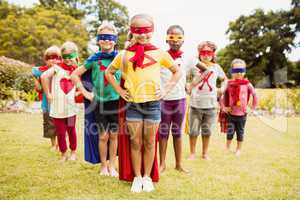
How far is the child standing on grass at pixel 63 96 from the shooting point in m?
5.01

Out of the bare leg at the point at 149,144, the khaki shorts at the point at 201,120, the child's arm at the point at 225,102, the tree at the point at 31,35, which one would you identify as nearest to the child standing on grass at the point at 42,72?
the bare leg at the point at 149,144

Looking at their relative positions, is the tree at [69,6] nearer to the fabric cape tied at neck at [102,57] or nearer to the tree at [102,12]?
the tree at [102,12]

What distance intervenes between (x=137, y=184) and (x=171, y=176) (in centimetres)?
71

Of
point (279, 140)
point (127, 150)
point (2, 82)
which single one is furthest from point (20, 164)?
point (2, 82)

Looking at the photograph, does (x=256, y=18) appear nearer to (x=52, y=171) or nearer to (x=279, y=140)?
(x=279, y=140)

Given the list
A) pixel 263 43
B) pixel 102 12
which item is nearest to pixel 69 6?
pixel 102 12

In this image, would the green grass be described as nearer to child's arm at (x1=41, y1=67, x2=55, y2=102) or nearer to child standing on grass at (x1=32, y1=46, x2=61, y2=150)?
child standing on grass at (x1=32, y1=46, x2=61, y2=150)

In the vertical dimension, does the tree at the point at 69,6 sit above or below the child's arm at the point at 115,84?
above

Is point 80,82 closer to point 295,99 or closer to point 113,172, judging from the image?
point 113,172

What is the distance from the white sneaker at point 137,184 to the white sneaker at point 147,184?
40 millimetres

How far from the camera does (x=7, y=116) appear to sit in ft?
31.8

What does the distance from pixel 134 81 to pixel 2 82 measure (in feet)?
31.7

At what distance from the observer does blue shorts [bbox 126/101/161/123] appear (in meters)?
3.75

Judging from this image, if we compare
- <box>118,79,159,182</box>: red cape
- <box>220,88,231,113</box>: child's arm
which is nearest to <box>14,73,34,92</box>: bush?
<box>220,88,231,113</box>: child's arm
